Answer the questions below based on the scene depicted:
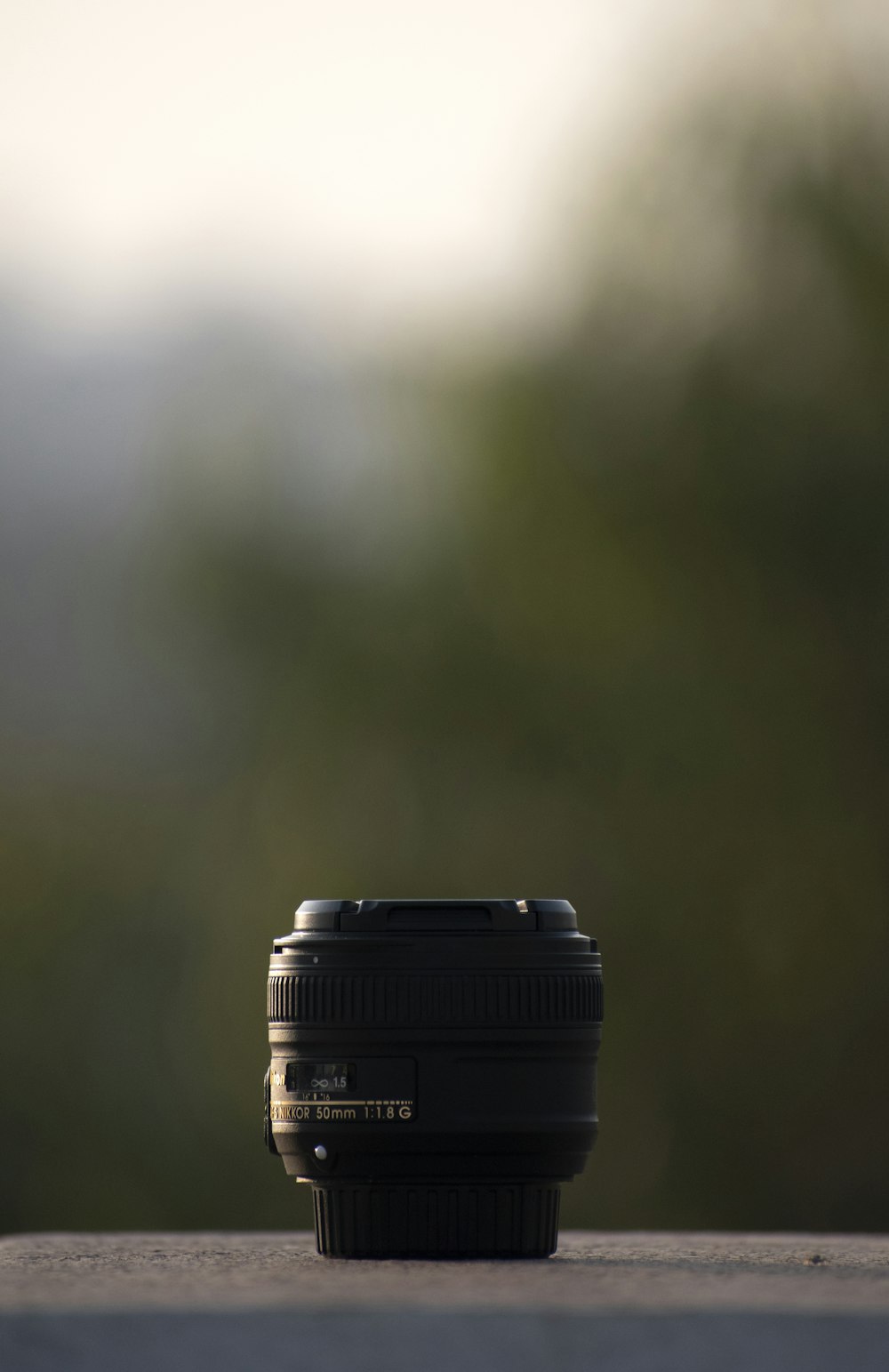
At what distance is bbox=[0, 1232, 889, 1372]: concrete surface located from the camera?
2.98m

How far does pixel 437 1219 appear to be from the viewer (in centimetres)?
400

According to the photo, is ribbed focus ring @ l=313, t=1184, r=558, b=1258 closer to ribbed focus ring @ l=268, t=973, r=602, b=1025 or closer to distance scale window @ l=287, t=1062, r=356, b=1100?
distance scale window @ l=287, t=1062, r=356, b=1100

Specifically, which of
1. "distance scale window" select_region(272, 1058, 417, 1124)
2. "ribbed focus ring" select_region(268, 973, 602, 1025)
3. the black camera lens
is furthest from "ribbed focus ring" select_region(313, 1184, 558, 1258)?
"ribbed focus ring" select_region(268, 973, 602, 1025)

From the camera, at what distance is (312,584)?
13922mm

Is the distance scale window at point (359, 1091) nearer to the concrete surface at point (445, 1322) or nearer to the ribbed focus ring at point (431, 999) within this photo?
the ribbed focus ring at point (431, 999)

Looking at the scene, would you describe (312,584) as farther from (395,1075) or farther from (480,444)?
(395,1075)

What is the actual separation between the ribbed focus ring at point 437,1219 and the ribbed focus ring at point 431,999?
335 mm

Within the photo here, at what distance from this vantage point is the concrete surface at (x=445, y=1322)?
298 cm

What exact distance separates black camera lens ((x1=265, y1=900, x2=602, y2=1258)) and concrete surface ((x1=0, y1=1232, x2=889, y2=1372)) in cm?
28

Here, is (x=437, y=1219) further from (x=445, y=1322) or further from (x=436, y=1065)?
(x=445, y=1322)

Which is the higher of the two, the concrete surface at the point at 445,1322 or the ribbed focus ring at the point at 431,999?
the ribbed focus ring at the point at 431,999

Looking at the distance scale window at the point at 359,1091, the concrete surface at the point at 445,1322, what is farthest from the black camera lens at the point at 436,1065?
the concrete surface at the point at 445,1322

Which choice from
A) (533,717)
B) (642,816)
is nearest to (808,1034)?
(642,816)

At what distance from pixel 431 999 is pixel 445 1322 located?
918 millimetres
